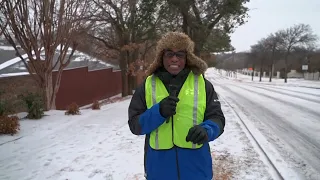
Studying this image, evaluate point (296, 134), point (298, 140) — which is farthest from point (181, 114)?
point (296, 134)

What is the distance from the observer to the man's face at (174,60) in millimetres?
Result: 2496

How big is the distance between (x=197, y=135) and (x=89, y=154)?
4.33 meters

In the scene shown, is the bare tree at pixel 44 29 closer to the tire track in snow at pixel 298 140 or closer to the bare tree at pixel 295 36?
the tire track in snow at pixel 298 140

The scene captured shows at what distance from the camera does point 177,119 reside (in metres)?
2.39

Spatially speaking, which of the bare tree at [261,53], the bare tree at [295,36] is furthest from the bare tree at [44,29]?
the bare tree at [261,53]

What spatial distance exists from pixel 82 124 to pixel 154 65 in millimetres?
7538

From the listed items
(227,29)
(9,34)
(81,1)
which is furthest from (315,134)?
(227,29)

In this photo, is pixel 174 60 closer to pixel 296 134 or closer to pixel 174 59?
pixel 174 59

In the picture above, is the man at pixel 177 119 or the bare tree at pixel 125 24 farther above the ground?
the bare tree at pixel 125 24

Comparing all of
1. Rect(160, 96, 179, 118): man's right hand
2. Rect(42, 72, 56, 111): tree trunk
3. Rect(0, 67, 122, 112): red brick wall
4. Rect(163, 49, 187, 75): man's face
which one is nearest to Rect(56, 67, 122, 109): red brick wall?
Rect(0, 67, 122, 112): red brick wall

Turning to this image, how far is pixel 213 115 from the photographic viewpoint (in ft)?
8.06

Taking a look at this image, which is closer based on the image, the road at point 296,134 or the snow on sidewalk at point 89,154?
the snow on sidewalk at point 89,154

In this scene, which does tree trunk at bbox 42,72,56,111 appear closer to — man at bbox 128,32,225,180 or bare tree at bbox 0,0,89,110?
bare tree at bbox 0,0,89,110

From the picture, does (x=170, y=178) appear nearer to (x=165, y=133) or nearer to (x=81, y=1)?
(x=165, y=133)
